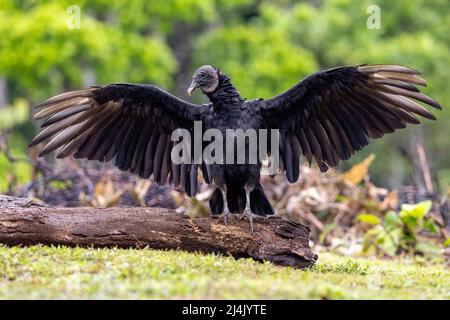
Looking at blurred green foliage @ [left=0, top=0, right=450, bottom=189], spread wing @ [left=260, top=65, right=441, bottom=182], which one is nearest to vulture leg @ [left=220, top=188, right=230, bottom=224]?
spread wing @ [left=260, top=65, right=441, bottom=182]

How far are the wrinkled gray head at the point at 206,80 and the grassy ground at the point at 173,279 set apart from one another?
1.65 m

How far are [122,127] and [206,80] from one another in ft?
3.03

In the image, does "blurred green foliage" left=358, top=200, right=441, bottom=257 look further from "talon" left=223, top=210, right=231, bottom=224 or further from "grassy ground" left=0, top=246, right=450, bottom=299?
"talon" left=223, top=210, right=231, bottom=224

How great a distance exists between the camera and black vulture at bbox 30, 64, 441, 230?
7438mm

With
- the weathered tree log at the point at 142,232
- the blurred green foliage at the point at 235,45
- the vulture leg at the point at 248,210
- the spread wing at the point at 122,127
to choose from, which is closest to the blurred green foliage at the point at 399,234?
the vulture leg at the point at 248,210

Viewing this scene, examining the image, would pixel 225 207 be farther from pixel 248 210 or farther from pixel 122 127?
pixel 122 127

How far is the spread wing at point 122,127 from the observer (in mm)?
7730

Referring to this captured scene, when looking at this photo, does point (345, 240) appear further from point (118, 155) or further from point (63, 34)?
point (63, 34)

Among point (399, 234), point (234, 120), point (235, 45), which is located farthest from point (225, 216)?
point (235, 45)

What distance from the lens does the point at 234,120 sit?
24.4 feet

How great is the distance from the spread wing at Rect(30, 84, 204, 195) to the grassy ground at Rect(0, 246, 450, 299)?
145 centimetres

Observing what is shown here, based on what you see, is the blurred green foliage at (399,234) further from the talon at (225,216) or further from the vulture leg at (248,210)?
the talon at (225,216)

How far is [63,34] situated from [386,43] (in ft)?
34.9
